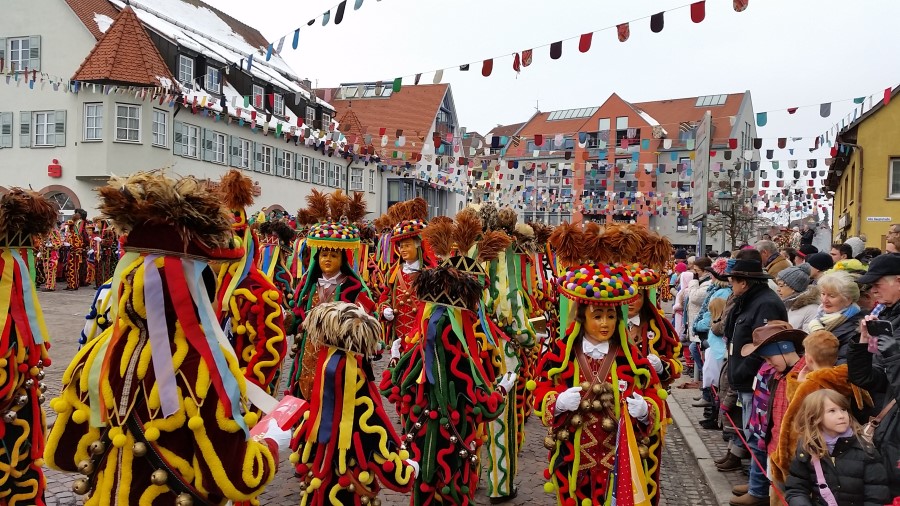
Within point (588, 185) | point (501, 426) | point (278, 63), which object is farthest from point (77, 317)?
point (588, 185)

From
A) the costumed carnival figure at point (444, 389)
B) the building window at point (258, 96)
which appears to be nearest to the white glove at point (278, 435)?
the costumed carnival figure at point (444, 389)


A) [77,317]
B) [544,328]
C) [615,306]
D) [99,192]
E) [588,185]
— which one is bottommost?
[77,317]

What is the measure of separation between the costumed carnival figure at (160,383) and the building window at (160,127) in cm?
2286

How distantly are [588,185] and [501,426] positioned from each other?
37315 millimetres

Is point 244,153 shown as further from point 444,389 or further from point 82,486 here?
point 82,486

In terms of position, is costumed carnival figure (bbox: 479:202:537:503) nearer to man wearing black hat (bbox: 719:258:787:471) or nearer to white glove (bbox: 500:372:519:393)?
white glove (bbox: 500:372:519:393)

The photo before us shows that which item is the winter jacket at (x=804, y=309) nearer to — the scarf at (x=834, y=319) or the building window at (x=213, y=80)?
the scarf at (x=834, y=319)

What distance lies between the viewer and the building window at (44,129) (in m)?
23.8

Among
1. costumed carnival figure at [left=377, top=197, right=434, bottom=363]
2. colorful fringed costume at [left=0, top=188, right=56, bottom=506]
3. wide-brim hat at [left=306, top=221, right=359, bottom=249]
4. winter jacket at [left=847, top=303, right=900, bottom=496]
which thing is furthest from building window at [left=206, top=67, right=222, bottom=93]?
winter jacket at [left=847, top=303, right=900, bottom=496]

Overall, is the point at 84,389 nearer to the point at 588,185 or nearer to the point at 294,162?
the point at 294,162

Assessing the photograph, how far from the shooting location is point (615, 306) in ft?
14.5

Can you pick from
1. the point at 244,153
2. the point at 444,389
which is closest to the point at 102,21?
the point at 244,153

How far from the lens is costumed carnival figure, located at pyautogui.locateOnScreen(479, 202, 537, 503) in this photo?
5.90 m

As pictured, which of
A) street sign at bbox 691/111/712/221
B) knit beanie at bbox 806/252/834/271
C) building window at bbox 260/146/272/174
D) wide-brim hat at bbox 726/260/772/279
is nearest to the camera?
wide-brim hat at bbox 726/260/772/279
